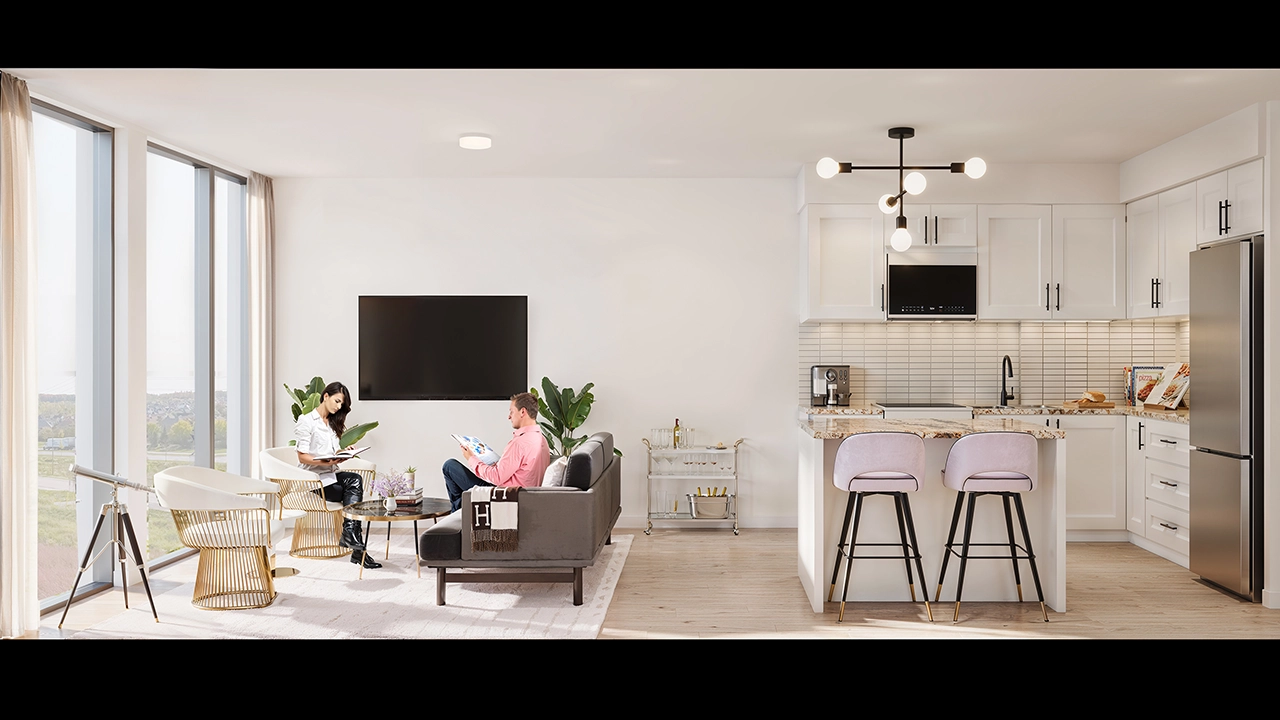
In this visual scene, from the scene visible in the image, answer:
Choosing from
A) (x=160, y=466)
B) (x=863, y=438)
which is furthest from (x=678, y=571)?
(x=160, y=466)

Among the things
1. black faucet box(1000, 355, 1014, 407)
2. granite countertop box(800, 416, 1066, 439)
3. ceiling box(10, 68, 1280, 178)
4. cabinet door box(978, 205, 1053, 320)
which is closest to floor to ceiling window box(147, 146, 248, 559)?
ceiling box(10, 68, 1280, 178)

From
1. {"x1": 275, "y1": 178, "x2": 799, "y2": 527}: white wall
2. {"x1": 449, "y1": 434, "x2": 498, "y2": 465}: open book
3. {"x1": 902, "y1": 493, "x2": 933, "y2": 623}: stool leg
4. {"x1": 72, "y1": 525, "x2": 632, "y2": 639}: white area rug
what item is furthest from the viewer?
{"x1": 275, "y1": 178, "x2": 799, "y2": 527}: white wall

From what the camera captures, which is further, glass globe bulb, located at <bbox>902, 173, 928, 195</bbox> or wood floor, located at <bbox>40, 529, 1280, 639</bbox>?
glass globe bulb, located at <bbox>902, 173, 928, 195</bbox>

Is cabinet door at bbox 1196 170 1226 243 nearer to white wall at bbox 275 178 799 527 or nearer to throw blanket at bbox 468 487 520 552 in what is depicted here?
white wall at bbox 275 178 799 527

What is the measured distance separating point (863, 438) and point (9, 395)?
3.75m

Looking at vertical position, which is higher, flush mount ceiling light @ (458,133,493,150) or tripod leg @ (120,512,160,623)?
flush mount ceiling light @ (458,133,493,150)

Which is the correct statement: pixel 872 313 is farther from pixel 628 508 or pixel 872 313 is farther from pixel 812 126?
pixel 628 508

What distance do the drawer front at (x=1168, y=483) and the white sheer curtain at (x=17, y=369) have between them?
5.87m

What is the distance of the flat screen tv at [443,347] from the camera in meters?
6.15

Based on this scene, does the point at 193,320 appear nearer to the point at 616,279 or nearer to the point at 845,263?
the point at 616,279

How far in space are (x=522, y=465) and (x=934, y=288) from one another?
313 cm

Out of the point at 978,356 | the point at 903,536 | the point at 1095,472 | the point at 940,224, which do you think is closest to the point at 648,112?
the point at 940,224

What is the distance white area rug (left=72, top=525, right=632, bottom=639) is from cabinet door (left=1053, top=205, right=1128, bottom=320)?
143 inches

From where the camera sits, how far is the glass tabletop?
4.53 meters
